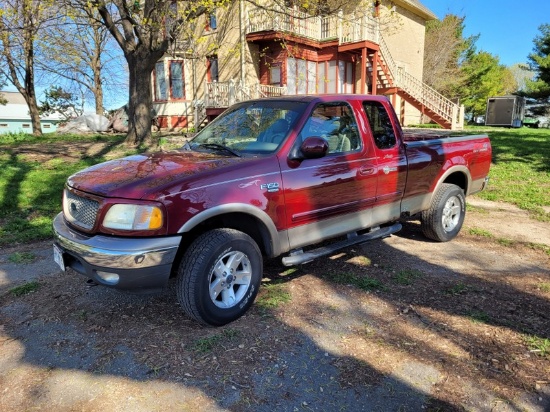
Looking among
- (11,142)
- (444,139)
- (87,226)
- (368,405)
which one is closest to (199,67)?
(11,142)

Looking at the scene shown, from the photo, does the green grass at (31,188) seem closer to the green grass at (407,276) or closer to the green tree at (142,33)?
the green tree at (142,33)

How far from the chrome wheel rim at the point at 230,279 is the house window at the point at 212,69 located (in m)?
18.4

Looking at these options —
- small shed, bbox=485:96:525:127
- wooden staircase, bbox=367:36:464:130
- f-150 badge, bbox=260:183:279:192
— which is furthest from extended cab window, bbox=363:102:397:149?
small shed, bbox=485:96:525:127

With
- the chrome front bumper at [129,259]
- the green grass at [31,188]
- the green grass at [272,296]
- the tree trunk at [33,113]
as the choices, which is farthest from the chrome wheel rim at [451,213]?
the tree trunk at [33,113]

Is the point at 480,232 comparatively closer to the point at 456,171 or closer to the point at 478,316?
the point at 456,171

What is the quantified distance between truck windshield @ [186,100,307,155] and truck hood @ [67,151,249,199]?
0.95ft

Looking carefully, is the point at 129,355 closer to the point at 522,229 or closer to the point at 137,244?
the point at 137,244

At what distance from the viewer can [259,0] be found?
1881 centimetres

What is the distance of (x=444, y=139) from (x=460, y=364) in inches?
129

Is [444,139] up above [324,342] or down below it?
above

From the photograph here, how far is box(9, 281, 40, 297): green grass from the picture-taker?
4078 millimetres

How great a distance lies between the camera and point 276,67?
19797 mm

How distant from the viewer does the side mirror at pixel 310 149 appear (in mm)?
3705

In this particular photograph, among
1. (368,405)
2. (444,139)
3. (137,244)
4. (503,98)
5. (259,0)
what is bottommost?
(368,405)
